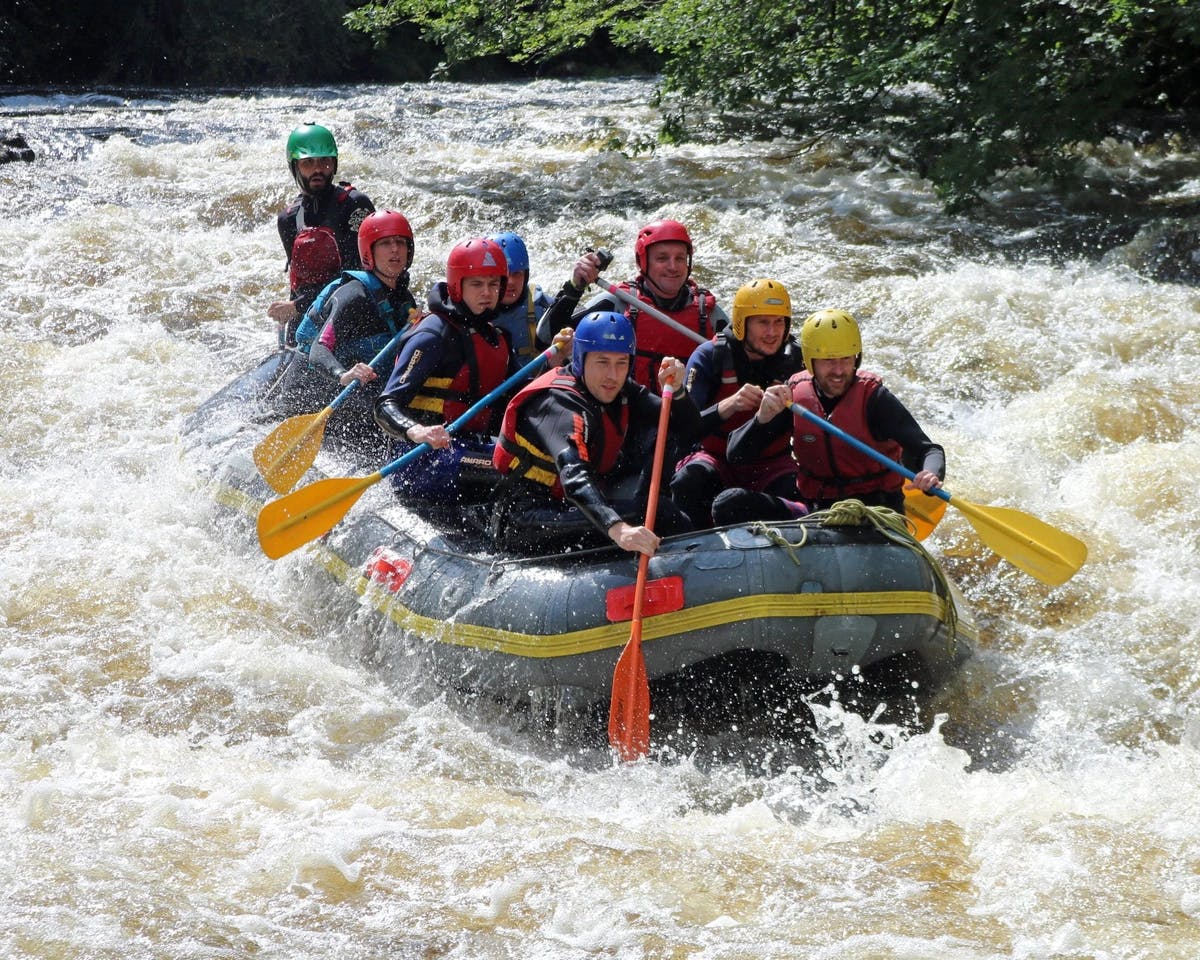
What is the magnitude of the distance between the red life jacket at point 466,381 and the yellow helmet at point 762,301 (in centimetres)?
113

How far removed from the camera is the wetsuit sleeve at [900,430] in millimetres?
5156

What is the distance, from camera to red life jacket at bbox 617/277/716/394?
20.7 ft

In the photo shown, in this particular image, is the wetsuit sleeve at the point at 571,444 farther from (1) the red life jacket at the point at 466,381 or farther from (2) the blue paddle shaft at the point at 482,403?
(1) the red life jacket at the point at 466,381

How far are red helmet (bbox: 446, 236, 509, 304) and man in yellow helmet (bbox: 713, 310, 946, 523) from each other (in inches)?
50.8

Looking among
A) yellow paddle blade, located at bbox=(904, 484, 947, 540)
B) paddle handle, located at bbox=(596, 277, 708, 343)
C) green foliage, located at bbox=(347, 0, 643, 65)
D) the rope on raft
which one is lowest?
yellow paddle blade, located at bbox=(904, 484, 947, 540)

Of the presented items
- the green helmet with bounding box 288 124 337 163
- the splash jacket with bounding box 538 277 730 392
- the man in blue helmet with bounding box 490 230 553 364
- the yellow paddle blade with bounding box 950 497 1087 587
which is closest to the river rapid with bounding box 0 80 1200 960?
the yellow paddle blade with bounding box 950 497 1087 587

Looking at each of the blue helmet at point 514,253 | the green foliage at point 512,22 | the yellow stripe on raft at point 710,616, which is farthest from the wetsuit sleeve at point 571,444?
the green foliage at point 512,22

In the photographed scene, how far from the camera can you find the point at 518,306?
6676mm

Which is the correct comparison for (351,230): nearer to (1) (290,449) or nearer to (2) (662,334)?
(1) (290,449)

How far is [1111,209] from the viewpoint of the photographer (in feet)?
33.8

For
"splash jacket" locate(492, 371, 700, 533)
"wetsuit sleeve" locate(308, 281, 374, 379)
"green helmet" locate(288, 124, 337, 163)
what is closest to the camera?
"splash jacket" locate(492, 371, 700, 533)

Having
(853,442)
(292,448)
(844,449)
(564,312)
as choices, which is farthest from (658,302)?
→ (292,448)

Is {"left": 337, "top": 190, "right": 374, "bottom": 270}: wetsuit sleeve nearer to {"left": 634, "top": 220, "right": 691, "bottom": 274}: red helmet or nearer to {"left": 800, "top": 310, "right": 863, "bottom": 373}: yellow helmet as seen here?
{"left": 634, "top": 220, "right": 691, "bottom": 274}: red helmet

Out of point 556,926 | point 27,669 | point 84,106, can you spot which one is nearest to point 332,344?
point 27,669
